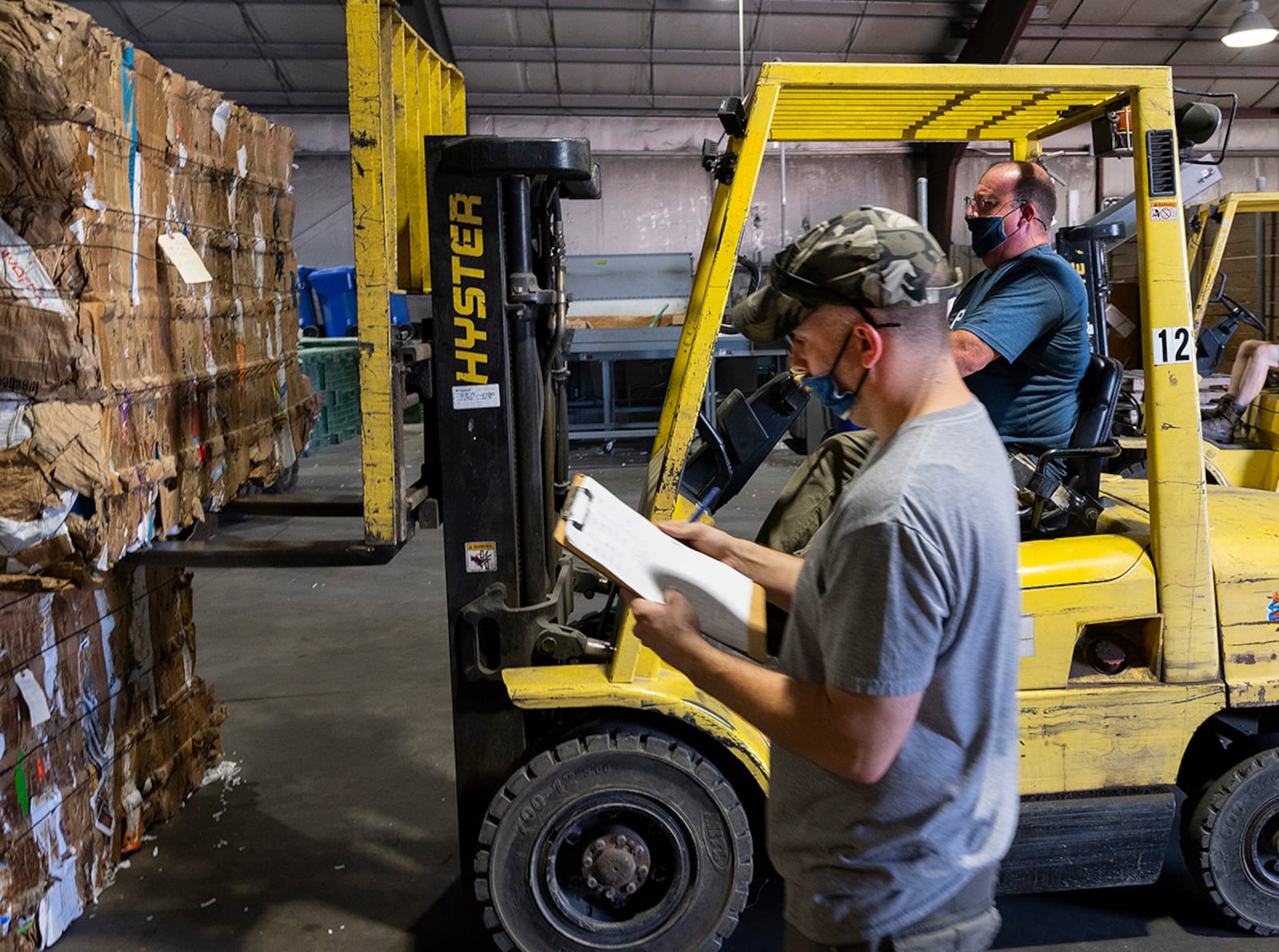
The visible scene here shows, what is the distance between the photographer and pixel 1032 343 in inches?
120

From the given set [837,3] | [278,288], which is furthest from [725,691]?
[837,3]

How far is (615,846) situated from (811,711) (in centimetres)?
173

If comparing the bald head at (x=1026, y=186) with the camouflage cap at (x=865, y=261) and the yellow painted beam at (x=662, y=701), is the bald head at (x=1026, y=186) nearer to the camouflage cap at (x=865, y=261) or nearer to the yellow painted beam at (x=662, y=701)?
the yellow painted beam at (x=662, y=701)

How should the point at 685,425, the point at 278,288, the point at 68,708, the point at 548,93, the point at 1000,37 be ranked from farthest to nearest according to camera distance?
the point at 548,93 < the point at 1000,37 < the point at 278,288 < the point at 68,708 < the point at 685,425

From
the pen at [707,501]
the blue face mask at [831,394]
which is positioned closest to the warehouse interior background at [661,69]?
the pen at [707,501]

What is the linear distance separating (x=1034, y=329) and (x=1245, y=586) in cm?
93

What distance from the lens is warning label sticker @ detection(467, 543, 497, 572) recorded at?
3.15m

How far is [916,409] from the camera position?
1470 millimetres

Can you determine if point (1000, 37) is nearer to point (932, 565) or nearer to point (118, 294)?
point (118, 294)

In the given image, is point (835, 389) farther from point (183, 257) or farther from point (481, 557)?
point (183, 257)

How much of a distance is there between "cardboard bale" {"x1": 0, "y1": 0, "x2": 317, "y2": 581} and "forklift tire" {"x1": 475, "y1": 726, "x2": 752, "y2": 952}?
4.36ft

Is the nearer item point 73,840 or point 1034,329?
point 1034,329

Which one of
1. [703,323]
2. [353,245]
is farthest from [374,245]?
[353,245]

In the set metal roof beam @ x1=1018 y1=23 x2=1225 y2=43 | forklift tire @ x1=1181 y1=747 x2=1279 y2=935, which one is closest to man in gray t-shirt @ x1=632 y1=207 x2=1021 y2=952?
forklift tire @ x1=1181 y1=747 x2=1279 y2=935
